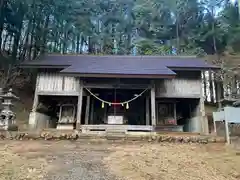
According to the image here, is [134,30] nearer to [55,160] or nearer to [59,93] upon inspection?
[59,93]

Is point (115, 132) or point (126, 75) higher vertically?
point (126, 75)

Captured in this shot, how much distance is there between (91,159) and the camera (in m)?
6.34

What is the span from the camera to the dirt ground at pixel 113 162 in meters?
5.02

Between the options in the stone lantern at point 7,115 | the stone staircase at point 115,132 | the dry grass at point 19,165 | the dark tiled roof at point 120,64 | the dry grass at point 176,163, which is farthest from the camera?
the dark tiled roof at point 120,64

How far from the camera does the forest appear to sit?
20.5 metres

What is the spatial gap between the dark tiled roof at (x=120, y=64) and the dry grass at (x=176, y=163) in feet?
16.5

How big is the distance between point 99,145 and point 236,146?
4.57 metres

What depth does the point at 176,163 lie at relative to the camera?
19.5 feet

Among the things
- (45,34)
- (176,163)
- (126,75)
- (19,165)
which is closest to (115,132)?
(126,75)

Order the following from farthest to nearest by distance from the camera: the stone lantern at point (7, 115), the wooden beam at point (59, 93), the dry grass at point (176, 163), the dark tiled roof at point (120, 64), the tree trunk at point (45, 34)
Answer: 1. the tree trunk at point (45, 34)
2. the wooden beam at point (59, 93)
3. the dark tiled roof at point (120, 64)
4. the stone lantern at point (7, 115)
5. the dry grass at point (176, 163)

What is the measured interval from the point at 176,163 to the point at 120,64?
29.1 feet

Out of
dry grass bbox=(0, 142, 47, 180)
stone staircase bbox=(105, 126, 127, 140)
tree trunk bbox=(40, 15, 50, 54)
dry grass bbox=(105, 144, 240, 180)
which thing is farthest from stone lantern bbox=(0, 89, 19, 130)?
tree trunk bbox=(40, 15, 50, 54)

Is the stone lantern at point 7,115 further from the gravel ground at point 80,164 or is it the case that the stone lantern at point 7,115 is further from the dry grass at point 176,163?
the dry grass at point 176,163

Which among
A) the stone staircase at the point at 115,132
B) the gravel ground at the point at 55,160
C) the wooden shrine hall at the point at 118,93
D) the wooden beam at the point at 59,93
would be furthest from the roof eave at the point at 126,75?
the gravel ground at the point at 55,160
